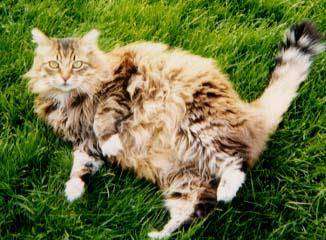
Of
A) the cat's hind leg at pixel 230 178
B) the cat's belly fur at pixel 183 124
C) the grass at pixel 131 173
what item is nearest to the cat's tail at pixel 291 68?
the grass at pixel 131 173

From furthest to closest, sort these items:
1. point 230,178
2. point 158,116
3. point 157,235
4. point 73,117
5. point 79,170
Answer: point 73,117 → point 158,116 → point 79,170 → point 230,178 → point 157,235

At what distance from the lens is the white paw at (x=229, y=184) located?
3113 millimetres

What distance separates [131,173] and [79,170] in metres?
0.35

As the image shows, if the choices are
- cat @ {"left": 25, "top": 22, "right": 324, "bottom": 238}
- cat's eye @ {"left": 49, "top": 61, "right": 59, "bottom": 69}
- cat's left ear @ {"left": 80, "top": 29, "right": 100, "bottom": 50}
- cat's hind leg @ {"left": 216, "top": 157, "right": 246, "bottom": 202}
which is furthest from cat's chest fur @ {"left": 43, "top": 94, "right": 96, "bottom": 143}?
cat's hind leg @ {"left": 216, "top": 157, "right": 246, "bottom": 202}

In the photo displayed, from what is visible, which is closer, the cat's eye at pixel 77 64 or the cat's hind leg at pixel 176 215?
the cat's hind leg at pixel 176 215

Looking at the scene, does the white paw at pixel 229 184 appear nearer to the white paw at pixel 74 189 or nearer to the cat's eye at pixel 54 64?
the white paw at pixel 74 189

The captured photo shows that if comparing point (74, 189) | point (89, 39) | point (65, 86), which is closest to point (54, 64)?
point (65, 86)

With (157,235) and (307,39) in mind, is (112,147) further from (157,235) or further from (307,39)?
(307,39)

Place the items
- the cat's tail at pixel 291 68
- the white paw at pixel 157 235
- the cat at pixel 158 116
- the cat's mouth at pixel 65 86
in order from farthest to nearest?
1. the cat's tail at pixel 291 68
2. the cat's mouth at pixel 65 86
3. the cat at pixel 158 116
4. the white paw at pixel 157 235

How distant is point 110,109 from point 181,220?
35.3 inches

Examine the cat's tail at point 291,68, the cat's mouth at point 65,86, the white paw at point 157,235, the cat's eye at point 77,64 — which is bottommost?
the white paw at point 157,235

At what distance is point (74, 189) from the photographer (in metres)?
3.13

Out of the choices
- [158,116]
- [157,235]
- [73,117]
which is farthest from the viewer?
[73,117]

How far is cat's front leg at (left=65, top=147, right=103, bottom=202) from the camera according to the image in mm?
3119
